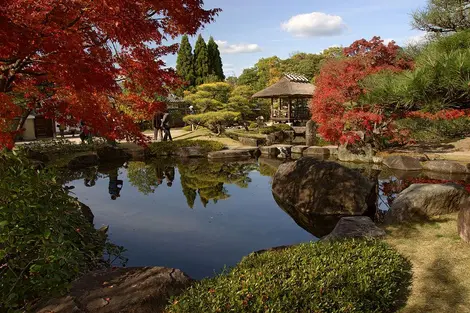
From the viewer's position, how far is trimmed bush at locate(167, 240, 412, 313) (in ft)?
11.7

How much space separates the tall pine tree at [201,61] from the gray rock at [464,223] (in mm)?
33418

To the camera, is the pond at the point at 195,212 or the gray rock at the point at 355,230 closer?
the gray rock at the point at 355,230

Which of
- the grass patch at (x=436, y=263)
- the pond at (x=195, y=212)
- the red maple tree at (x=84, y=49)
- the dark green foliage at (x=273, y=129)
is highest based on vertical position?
the red maple tree at (x=84, y=49)

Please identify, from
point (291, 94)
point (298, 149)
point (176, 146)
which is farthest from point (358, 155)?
point (291, 94)

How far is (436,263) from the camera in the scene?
4980 mm

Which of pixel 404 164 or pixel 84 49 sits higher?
pixel 84 49

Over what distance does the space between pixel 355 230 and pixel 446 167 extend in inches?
385

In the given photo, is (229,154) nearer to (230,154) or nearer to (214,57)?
(230,154)

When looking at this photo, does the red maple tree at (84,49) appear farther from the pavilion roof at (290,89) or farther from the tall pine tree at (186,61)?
the tall pine tree at (186,61)

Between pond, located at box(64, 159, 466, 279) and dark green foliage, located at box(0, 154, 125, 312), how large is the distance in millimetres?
2401

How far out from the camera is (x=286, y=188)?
33.6 ft

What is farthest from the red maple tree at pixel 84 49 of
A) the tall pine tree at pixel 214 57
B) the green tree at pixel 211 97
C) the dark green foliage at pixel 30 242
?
the tall pine tree at pixel 214 57

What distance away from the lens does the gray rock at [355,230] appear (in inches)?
235

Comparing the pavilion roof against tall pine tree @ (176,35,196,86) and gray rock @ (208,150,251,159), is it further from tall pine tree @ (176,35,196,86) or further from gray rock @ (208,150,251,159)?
tall pine tree @ (176,35,196,86)
